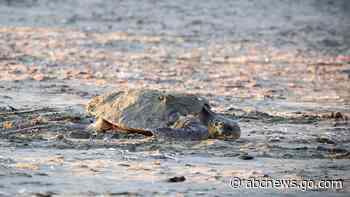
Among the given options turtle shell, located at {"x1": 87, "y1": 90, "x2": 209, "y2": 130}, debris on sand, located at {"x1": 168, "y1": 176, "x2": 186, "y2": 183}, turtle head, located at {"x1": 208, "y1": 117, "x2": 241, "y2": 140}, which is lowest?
debris on sand, located at {"x1": 168, "y1": 176, "x2": 186, "y2": 183}

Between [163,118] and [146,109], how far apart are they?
158mm

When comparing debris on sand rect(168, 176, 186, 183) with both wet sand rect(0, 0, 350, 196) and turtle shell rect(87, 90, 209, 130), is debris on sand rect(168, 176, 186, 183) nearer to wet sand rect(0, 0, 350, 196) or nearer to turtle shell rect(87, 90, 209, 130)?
wet sand rect(0, 0, 350, 196)

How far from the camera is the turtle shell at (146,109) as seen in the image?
735 cm

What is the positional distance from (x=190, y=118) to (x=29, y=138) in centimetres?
126

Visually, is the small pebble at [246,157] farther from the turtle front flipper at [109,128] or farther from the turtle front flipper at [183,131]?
the turtle front flipper at [109,128]

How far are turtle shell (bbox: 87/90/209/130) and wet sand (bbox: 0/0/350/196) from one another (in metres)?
0.17

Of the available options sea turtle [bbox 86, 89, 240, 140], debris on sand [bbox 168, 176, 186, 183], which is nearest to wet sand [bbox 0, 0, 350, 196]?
debris on sand [bbox 168, 176, 186, 183]

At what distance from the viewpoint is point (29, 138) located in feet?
23.4

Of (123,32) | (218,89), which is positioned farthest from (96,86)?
(123,32)

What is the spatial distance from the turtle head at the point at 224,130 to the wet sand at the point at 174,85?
12 cm

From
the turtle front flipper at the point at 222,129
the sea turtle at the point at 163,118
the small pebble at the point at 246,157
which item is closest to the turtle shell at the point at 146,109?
the sea turtle at the point at 163,118

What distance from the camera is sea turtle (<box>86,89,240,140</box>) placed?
24.0ft

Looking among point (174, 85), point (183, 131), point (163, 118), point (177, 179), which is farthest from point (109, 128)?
point (174, 85)

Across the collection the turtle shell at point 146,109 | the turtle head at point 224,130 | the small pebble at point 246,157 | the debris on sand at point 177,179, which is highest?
the turtle shell at point 146,109
